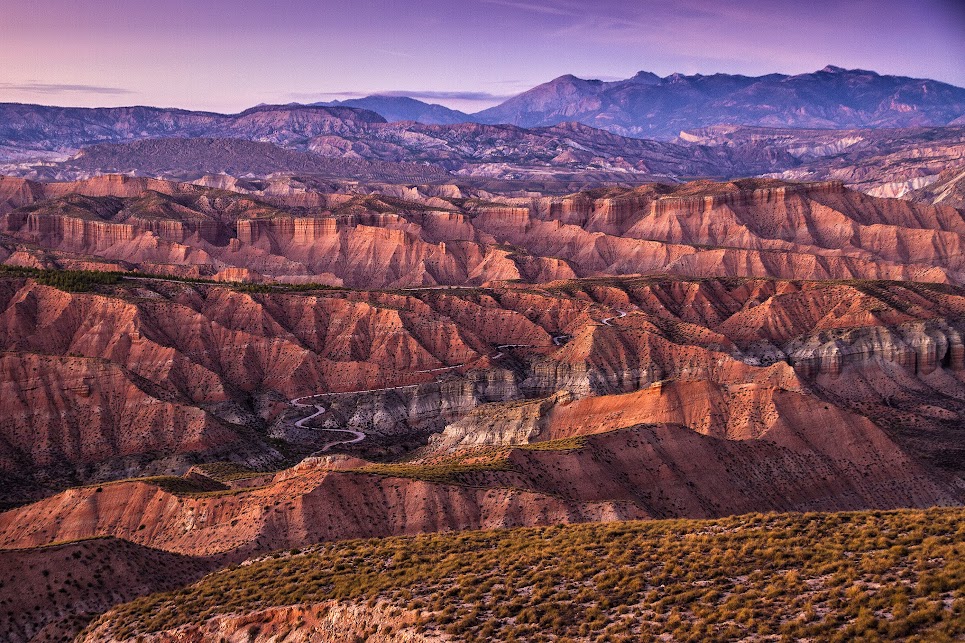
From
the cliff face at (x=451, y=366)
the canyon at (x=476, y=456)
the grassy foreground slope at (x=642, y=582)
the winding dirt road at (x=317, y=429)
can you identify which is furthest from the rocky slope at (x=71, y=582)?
the winding dirt road at (x=317, y=429)

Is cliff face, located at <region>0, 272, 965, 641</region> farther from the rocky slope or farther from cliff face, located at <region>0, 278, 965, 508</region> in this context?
cliff face, located at <region>0, 278, 965, 508</region>

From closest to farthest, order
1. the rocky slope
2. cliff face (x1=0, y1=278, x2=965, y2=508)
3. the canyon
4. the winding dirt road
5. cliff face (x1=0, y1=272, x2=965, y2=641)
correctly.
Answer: the canyon, the rocky slope, cliff face (x1=0, y1=272, x2=965, y2=641), cliff face (x1=0, y1=278, x2=965, y2=508), the winding dirt road

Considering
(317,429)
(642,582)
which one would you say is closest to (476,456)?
(642,582)

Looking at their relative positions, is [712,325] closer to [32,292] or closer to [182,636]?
[32,292]

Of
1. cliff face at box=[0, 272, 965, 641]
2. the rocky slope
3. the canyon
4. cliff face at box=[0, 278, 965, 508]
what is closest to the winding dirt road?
cliff face at box=[0, 272, 965, 641]

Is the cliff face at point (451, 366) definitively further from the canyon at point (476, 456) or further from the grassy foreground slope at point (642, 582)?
the grassy foreground slope at point (642, 582)

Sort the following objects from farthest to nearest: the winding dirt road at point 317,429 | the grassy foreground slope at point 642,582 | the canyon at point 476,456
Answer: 1. the winding dirt road at point 317,429
2. the canyon at point 476,456
3. the grassy foreground slope at point 642,582

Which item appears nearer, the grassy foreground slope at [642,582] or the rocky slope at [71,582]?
the grassy foreground slope at [642,582]

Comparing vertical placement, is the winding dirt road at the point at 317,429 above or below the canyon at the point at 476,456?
below

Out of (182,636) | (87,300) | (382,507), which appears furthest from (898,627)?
(87,300)
